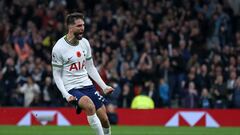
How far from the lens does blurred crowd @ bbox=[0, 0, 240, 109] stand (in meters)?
23.8

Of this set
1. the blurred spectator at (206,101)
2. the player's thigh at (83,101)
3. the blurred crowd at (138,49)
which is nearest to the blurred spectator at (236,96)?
the blurred crowd at (138,49)

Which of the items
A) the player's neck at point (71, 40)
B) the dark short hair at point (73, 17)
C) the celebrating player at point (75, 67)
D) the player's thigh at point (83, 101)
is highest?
the dark short hair at point (73, 17)

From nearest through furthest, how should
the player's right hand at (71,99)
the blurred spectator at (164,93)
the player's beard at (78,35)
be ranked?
the player's right hand at (71,99)
the player's beard at (78,35)
the blurred spectator at (164,93)

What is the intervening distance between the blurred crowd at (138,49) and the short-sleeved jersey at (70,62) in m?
10.2

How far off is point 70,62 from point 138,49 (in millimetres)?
12971

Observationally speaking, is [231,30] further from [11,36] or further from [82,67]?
[82,67]

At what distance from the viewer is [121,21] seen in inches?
1047

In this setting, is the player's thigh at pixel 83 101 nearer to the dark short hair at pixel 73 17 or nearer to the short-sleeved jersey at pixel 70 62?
the short-sleeved jersey at pixel 70 62

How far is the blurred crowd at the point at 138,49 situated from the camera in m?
23.8

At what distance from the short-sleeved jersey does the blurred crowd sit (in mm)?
10235

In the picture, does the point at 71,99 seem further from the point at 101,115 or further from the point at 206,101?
the point at 206,101

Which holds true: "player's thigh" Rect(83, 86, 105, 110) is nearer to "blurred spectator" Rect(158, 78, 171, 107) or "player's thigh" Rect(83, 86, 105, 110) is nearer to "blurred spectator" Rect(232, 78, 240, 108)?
"blurred spectator" Rect(158, 78, 171, 107)

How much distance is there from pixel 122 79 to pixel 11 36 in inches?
182

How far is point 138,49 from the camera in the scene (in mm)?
25734
